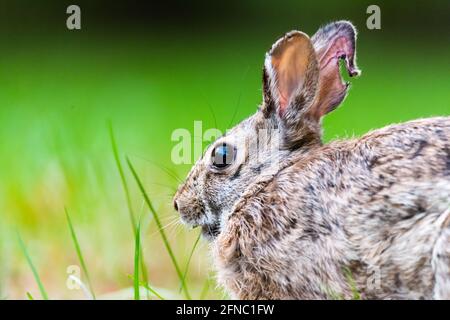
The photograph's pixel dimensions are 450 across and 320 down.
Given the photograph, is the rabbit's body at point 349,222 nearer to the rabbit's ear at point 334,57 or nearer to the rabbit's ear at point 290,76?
the rabbit's ear at point 290,76

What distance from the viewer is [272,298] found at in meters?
3.19

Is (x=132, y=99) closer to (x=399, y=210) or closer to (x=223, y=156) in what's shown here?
(x=223, y=156)

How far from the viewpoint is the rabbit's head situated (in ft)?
11.6

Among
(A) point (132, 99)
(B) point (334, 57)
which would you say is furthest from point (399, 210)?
(A) point (132, 99)

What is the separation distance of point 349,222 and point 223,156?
0.65 metres

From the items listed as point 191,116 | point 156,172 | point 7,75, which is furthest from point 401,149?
point 7,75

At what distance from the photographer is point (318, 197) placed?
3.21 meters

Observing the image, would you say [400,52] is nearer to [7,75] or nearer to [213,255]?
[7,75]

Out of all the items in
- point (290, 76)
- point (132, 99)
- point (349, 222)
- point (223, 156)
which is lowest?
point (132, 99)

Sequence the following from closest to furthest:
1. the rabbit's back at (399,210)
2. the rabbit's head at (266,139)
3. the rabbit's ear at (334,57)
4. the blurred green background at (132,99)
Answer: the rabbit's back at (399,210) → the rabbit's head at (266,139) → the rabbit's ear at (334,57) → the blurred green background at (132,99)

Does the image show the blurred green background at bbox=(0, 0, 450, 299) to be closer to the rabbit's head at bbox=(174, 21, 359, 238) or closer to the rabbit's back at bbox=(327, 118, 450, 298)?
the rabbit's head at bbox=(174, 21, 359, 238)

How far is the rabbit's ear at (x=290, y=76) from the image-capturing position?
140 inches

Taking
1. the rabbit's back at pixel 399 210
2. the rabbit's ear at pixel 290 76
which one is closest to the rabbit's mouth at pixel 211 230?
the rabbit's ear at pixel 290 76

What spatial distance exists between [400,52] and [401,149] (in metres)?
7.04
